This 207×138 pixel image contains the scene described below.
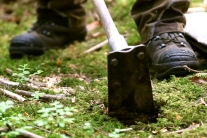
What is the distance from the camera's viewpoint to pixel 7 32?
3.41m

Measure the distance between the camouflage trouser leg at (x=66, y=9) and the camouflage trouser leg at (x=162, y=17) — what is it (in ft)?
2.68

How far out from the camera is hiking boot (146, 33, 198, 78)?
192cm

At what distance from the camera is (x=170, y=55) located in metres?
1.94

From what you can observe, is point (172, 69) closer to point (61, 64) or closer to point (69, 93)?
point (69, 93)

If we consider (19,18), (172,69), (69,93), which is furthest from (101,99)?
(19,18)

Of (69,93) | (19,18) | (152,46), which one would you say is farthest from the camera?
(19,18)

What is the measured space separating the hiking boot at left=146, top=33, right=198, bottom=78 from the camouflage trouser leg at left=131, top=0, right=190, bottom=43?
0.05 metres

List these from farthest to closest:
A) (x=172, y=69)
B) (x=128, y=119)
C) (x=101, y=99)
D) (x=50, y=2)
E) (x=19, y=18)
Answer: (x=19, y=18) < (x=50, y=2) < (x=172, y=69) < (x=101, y=99) < (x=128, y=119)

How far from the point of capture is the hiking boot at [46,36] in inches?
107

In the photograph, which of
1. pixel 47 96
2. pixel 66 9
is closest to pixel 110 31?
pixel 47 96

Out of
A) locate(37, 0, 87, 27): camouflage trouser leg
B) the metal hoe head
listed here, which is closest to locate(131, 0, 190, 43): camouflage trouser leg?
the metal hoe head

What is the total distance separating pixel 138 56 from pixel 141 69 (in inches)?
2.4

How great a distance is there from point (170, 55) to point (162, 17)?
0.30 metres

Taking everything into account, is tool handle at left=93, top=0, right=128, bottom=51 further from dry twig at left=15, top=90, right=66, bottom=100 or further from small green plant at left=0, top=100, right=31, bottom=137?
small green plant at left=0, top=100, right=31, bottom=137
